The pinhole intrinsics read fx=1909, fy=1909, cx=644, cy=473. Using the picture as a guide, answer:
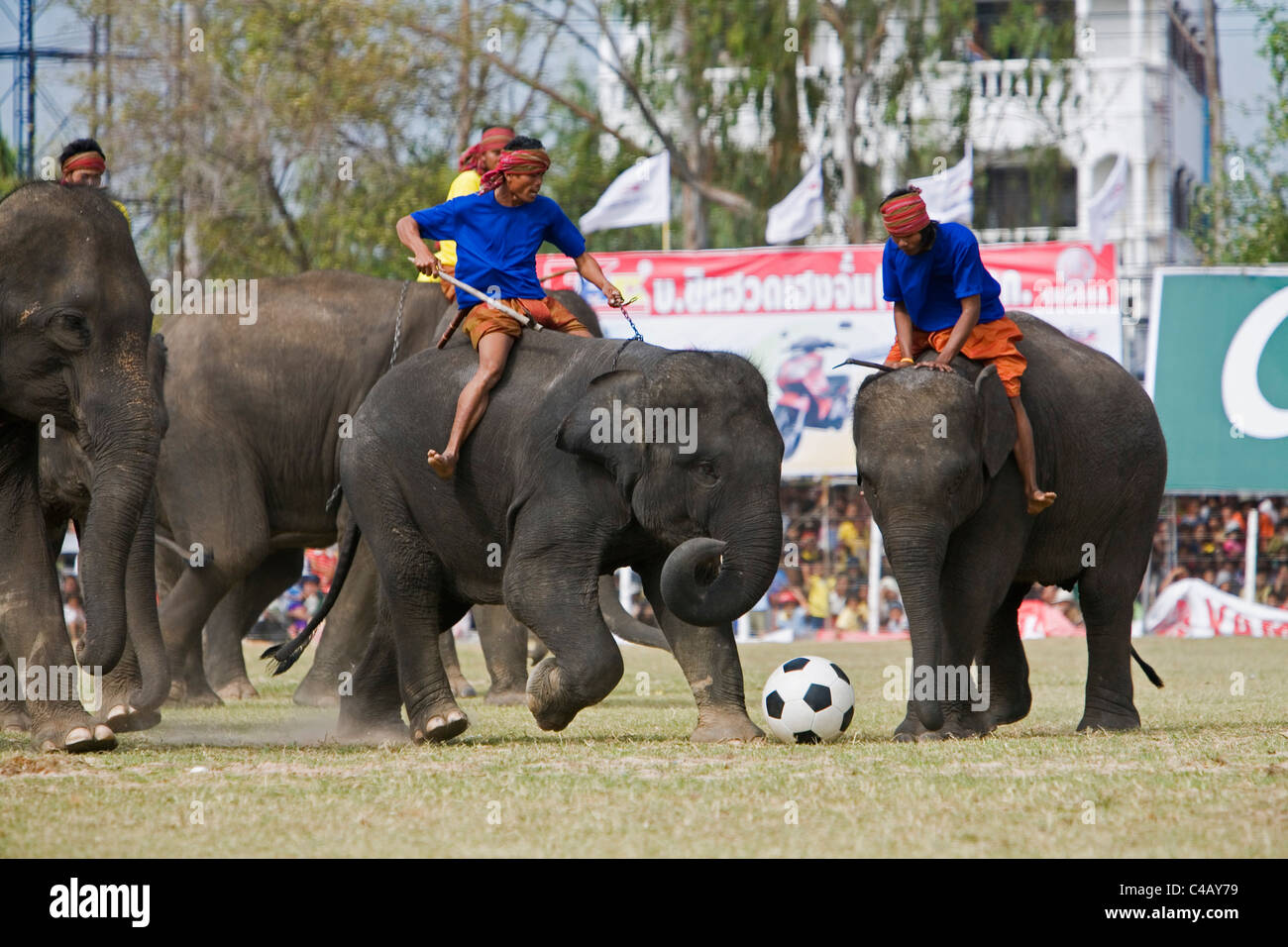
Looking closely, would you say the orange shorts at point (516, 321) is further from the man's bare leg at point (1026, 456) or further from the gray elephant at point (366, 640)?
the gray elephant at point (366, 640)

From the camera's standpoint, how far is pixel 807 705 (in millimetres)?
8430

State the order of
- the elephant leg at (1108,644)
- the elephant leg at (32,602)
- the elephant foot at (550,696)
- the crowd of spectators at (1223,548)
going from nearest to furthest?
the elephant foot at (550,696), the elephant leg at (32,602), the elephant leg at (1108,644), the crowd of spectators at (1223,548)

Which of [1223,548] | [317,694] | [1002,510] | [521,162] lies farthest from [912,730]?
[1223,548]

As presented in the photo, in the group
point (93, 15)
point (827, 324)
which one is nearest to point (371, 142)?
point (93, 15)

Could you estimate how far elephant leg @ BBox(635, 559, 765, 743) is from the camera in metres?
8.61

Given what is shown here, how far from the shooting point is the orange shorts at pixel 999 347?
9.06m

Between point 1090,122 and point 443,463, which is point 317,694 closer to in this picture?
point 443,463

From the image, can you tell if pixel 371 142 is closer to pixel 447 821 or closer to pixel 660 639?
pixel 660 639

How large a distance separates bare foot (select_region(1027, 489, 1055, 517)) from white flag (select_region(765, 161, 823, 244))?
20492mm

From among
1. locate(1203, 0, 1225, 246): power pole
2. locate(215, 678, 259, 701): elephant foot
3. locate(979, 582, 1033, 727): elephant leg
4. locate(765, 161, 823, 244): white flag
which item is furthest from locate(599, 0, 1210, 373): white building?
locate(979, 582, 1033, 727): elephant leg

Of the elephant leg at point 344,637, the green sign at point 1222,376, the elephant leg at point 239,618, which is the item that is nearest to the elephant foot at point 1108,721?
the elephant leg at point 344,637

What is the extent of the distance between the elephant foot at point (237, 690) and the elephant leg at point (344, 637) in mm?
1699
